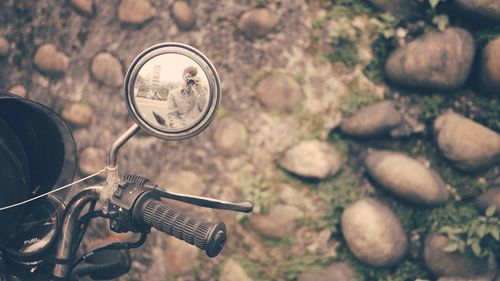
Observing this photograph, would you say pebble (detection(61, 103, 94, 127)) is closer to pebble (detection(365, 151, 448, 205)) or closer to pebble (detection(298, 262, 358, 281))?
pebble (detection(298, 262, 358, 281))

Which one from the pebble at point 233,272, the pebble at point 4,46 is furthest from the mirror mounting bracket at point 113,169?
the pebble at point 4,46

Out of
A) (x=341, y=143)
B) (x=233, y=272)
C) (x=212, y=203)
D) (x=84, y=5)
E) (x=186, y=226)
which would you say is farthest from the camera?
(x=84, y=5)

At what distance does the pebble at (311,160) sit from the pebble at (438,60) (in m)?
0.80

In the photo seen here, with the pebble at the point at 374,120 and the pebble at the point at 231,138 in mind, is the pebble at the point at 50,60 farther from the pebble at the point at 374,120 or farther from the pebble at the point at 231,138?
the pebble at the point at 374,120

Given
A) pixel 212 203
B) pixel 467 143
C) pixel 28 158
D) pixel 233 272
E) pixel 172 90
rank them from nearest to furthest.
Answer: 1. pixel 172 90
2. pixel 212 203
3. pixel 28 158
4. pixel 467 143
5. pixel 233 272

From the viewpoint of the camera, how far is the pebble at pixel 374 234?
11.4 ft

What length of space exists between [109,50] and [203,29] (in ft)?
2.48

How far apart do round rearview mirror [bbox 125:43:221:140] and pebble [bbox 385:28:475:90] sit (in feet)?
7.92

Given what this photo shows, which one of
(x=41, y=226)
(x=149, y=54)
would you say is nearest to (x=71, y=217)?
(x=41, y=226)

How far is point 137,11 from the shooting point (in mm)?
3830

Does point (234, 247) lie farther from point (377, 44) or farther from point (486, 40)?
point (486, 40)

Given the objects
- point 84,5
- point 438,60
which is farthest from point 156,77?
point 84,5

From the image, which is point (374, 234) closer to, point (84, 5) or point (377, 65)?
point (377, 65)

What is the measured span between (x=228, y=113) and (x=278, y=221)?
897mm
